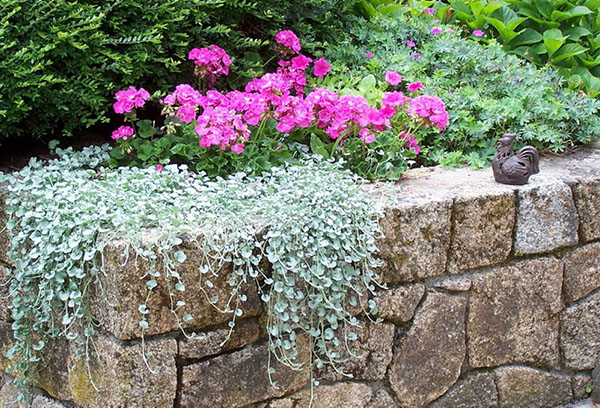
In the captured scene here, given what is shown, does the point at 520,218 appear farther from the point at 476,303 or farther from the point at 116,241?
the point at 116,241

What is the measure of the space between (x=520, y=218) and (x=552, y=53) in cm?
175

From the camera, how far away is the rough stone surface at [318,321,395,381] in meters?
2.50

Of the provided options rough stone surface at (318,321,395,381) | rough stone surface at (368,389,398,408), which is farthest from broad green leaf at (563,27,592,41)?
rough stone surface at (368,389,398,408)

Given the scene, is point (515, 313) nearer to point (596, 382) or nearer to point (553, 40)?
point (596, 382)

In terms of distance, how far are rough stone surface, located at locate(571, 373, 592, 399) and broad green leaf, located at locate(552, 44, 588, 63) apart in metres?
1.84

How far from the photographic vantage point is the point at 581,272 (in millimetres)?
2910

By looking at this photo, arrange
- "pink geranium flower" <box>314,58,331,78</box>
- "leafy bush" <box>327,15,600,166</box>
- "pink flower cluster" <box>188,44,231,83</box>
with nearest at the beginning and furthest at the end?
"pink flower cluster" <box>188,44,231,83</box> < "leafy bush" <box>327,15,600,166</box> < "pink geranium flower" <box>314,58,331,78</box>

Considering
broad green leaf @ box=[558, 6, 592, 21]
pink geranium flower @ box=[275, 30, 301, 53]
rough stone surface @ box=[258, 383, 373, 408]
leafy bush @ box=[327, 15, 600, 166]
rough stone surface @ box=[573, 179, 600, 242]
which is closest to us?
rough stone surface @ box=[258, 383, 373, 408]

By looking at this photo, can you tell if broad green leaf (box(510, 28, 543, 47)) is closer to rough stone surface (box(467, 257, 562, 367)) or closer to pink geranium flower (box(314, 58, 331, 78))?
pink geranium flower (box(314, 58, 331, 78))

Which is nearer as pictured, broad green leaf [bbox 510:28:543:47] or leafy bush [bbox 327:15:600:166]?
leafy bush [bbox 327:15:600:166]

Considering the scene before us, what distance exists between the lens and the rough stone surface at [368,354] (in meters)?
2.50

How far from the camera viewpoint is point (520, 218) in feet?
8.86

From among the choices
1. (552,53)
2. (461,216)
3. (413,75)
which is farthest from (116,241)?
(552,53)

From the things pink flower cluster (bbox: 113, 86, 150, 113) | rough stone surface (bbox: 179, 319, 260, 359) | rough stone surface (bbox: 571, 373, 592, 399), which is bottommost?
rough stone surface (bbox: 571, 373, 592, 399)
